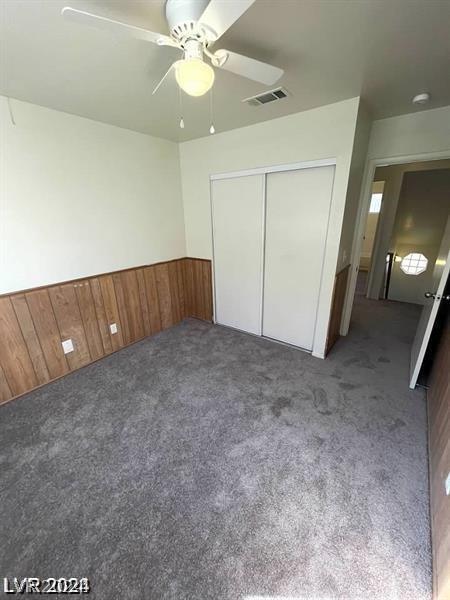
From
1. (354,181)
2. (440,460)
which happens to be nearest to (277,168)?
(354,181)

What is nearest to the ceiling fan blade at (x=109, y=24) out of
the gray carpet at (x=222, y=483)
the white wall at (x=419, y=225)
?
the gray carpet at (x=222, y=483)

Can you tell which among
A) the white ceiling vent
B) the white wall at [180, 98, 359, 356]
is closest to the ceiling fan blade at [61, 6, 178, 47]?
the white ceiling vent

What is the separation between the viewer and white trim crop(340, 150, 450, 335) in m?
2.29

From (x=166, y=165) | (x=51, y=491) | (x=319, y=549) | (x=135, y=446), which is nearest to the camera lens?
(x=319, y=549)

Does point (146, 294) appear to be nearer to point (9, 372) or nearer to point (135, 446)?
point (9, 372)

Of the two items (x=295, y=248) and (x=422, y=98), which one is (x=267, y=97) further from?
(x=295, y=248)

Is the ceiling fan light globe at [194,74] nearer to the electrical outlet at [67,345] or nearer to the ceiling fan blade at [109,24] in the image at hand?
the ceiling fan blade at [109,24]

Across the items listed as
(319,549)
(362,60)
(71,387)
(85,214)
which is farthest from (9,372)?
(362,60)

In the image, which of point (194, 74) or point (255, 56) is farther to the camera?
point (255, 56)

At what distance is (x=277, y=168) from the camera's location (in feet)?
8.05

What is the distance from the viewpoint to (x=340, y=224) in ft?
7.35

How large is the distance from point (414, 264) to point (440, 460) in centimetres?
376

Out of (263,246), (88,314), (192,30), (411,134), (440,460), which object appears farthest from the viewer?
(263,246)

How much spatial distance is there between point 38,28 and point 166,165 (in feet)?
6.19
